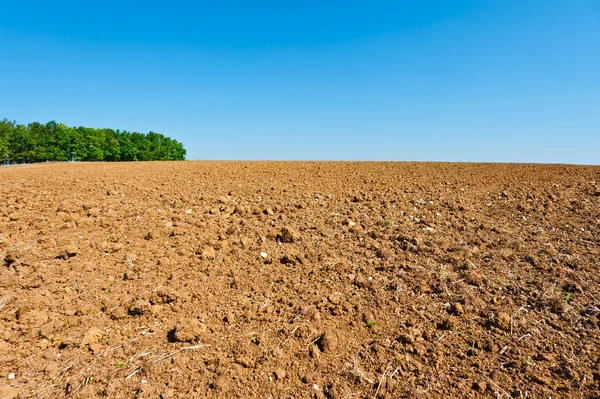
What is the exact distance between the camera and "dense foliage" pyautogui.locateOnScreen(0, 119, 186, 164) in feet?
91.9

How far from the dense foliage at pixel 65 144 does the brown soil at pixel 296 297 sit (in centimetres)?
2813

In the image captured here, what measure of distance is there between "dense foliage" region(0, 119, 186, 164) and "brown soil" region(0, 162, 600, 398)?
2813 cm

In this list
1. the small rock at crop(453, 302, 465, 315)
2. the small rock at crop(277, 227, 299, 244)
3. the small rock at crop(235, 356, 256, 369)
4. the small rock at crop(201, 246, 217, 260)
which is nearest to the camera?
the small rock at crop(235, 356, 256, 369)

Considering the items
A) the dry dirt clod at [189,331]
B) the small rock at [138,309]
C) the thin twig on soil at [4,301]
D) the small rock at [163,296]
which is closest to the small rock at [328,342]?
the dry dirt clod at [189,331]

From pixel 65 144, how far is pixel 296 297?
3366cm

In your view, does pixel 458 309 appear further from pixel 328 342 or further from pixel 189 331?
pixel 189 331

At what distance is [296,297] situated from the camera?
124 inches

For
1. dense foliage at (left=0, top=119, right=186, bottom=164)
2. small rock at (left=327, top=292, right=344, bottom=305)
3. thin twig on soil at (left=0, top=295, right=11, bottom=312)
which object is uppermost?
dense foliage at (left=0, top=119, right=186, bottom=164)

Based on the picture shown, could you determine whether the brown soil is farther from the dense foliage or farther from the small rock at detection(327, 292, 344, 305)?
the dense foliage

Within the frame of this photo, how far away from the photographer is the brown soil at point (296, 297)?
7.73 feet

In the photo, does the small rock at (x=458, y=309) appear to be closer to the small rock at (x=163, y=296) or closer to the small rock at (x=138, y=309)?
the small rock at (x=163, y=296)

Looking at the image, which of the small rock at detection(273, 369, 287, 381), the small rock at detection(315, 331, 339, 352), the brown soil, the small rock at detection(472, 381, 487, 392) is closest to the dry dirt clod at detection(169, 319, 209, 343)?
the brown soil

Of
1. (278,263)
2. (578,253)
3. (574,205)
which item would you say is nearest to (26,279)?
(278,263)

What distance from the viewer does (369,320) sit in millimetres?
2889
